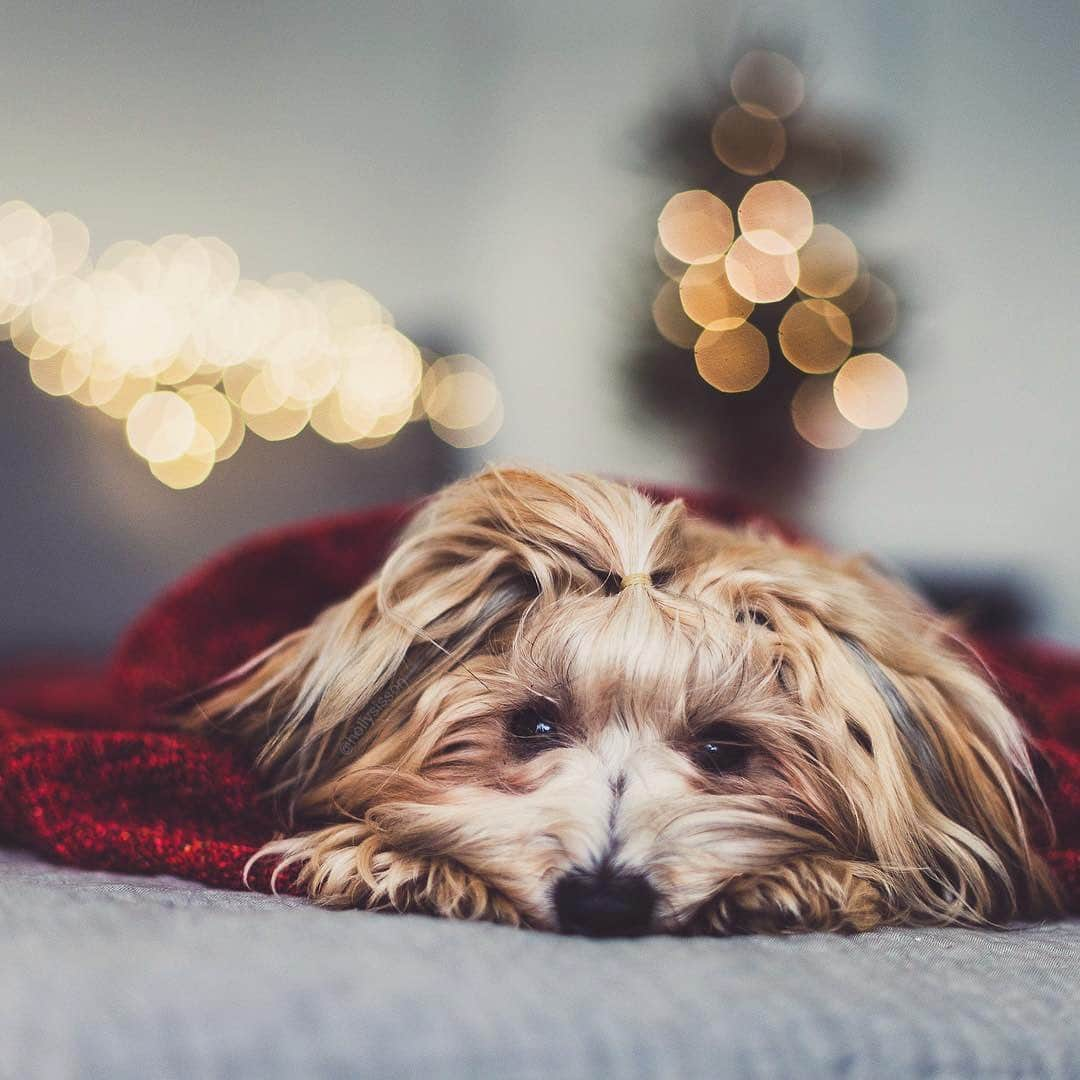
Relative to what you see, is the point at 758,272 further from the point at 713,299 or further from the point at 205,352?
the point at 205,352

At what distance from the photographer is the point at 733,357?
3.22m

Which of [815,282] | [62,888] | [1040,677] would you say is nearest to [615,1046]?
[62,888]

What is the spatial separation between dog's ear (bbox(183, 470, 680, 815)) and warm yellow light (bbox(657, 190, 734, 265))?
2287 millimetres

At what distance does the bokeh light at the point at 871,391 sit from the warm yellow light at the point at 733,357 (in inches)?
9.8

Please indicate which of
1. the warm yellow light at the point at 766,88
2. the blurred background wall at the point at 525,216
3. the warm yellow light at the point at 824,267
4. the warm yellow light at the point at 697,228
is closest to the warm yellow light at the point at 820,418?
the blurred background wall at the point at 525,216

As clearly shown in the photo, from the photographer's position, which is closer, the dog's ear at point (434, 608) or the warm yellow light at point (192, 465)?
the dog's ear at point (434, 608)

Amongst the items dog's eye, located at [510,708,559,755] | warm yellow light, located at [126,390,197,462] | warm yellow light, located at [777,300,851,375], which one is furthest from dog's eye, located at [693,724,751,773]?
warm yellow light, located at [126,390,197,462]

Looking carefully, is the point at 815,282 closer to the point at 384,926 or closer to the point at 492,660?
the point at 492,660

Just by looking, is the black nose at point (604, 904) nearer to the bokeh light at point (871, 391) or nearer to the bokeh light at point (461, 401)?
the bokeh light at point (871, 391)

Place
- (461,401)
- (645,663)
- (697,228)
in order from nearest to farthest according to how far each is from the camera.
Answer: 1. (645,663)
2. (697,228)
3. (461,401)

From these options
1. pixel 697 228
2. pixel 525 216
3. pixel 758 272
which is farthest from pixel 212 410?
pixel 758 272

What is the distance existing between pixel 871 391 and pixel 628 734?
2.72 meters

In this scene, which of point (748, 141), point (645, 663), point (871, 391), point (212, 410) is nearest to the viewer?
point (645, 663)

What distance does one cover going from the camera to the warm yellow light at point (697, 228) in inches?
123
